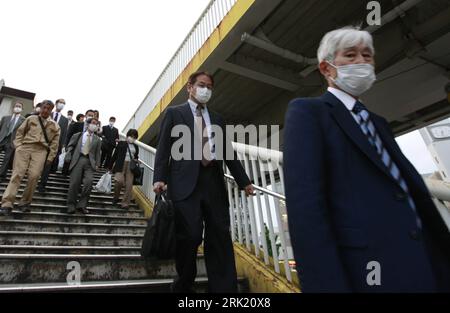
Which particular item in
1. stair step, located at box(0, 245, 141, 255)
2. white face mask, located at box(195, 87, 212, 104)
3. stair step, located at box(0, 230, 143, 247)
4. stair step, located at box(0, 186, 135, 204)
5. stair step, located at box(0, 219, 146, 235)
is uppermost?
stair step, located at box(0, 186, 135, 204)

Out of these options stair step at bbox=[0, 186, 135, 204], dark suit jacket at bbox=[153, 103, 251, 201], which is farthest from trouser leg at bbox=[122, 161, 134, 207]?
dark suit jacket at bbox=[153, 103, 251, 201]

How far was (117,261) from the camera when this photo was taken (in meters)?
2.76

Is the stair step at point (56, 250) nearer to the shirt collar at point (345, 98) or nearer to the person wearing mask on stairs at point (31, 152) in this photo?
the person wearing mask on stairs at point (31, 152)

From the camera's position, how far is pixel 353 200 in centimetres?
105

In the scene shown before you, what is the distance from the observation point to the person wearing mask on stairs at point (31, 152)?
4055 mm

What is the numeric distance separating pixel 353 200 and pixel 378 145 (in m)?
0.31

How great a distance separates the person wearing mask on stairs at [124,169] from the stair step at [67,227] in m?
1.25

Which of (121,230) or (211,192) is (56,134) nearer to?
(121,230)

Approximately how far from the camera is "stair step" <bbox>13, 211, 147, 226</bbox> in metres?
4.05

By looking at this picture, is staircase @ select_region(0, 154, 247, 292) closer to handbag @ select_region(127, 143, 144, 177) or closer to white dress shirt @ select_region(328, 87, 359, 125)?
handbag @ select_region(127, 143, 144, 177)

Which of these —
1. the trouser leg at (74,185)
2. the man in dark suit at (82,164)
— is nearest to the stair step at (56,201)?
the man in dark suit at (82,164)

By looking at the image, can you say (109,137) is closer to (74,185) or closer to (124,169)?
(124,169)

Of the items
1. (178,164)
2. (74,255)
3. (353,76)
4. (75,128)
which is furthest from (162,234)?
(75,128)

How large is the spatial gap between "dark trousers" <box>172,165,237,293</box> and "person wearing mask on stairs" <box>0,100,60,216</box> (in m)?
2.90
